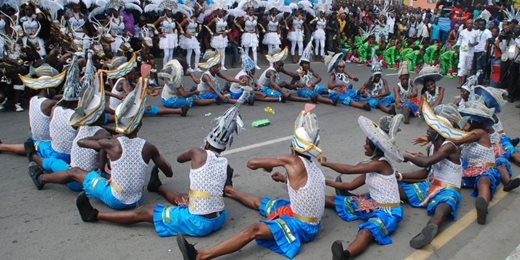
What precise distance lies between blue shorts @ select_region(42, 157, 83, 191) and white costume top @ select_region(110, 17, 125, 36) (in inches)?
336

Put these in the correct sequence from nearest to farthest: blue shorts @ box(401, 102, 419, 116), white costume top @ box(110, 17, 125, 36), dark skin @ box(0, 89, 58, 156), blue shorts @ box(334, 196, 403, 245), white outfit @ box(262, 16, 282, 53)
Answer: blue shorts @ box(334, 196, 403, 245) < dark skin @ box(0, 89, 58, 156) < blue shorts @ box(401, 102, 419, 116) < white costume top @ box(110, 17, 125, 36) < white outfit @ box(262, 16, 282, 53)

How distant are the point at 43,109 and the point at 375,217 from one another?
182 inches

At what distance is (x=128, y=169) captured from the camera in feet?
16.3

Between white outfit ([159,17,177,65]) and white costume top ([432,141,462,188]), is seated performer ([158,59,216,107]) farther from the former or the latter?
white costume top ([432,141,462,188])

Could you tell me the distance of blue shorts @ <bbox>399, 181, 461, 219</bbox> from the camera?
5.25 m

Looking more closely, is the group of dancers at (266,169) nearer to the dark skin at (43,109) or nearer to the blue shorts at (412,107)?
the dark skin at (43,109)

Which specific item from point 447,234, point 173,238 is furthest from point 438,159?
point 173,238

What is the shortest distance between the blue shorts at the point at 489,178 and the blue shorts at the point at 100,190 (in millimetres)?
4207

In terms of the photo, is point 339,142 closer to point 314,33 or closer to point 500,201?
Result: point 500,201

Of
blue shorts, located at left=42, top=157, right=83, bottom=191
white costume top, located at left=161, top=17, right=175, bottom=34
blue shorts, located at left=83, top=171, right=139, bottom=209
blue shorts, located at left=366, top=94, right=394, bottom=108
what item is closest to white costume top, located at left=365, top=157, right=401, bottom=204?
blue shorts, located at left=83, top=171, right=139, bottom=209

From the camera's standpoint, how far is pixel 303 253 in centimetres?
457

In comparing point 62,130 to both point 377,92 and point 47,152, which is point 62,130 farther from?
point 377,92

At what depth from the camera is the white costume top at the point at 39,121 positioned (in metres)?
6.46

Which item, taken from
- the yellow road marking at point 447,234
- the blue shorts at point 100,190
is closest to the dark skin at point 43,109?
the blue shorts at point 100,190
